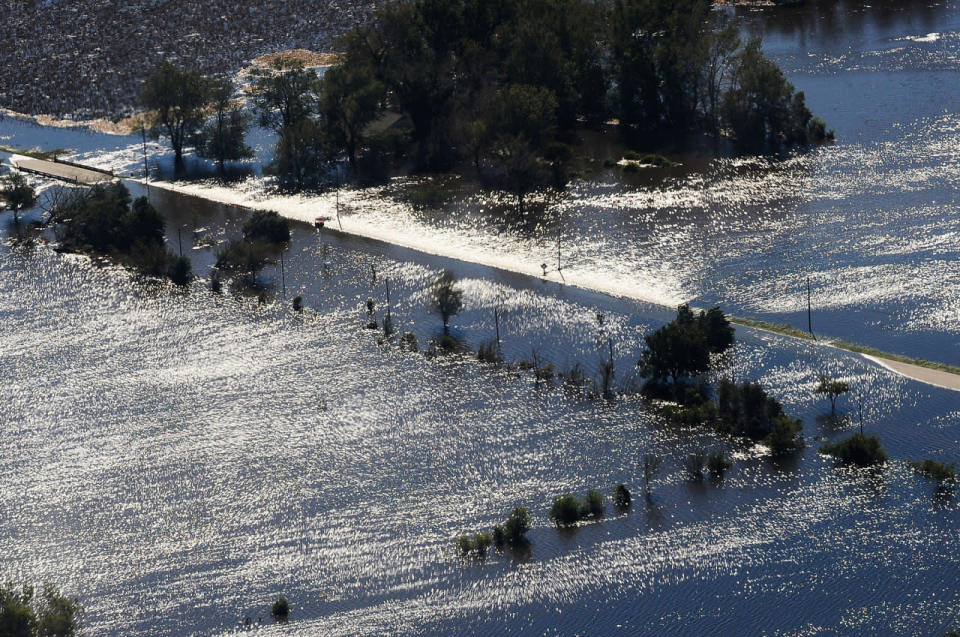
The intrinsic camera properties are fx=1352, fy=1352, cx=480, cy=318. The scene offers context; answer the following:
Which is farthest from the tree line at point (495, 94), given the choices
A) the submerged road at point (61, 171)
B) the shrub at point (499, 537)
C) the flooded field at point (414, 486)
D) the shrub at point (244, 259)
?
the shrub at point (499, 537)

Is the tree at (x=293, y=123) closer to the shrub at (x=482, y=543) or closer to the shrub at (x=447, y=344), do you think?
the shrub at (x=447, y=344)

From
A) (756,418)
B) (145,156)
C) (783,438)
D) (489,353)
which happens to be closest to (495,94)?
(145,156)

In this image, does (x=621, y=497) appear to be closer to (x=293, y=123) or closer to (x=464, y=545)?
(x=464, y=545)

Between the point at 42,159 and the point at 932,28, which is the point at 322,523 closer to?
the point at 42,159

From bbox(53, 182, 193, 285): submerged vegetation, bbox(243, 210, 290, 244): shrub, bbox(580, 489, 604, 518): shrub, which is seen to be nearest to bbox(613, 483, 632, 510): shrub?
bbox(580, 489, 604, 518): shrub

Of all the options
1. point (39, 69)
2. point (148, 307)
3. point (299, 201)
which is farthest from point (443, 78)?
point (39, 69)
